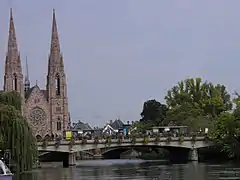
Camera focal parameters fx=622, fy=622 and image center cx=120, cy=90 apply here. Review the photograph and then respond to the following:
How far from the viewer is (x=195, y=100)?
12925 cm

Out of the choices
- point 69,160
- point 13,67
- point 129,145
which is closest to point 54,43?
point 13,67

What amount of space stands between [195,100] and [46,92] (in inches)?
1701

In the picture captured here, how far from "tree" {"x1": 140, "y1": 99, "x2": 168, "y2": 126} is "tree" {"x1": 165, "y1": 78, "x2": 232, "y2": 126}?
21.6 m

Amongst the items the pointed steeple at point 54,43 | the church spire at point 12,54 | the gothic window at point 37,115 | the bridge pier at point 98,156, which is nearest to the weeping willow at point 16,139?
the bridge pier at point 98,156

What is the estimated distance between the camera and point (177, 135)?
9762 cm

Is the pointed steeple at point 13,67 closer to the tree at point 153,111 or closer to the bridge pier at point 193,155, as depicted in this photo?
the tree at point 153,111

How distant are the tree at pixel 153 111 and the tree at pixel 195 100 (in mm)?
21626

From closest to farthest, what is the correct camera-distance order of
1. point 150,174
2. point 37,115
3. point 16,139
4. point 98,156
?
1. point 16,139
2. point 150,174
3. point 98,156
4. point 37,115

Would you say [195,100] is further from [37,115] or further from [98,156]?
[37,115]

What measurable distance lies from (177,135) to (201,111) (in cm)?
2731

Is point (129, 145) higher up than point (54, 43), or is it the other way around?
point (54, 43)

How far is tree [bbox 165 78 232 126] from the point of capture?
12288 centimetres

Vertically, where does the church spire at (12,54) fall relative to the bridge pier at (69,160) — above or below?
above

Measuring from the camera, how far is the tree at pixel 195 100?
122875 millimetres
